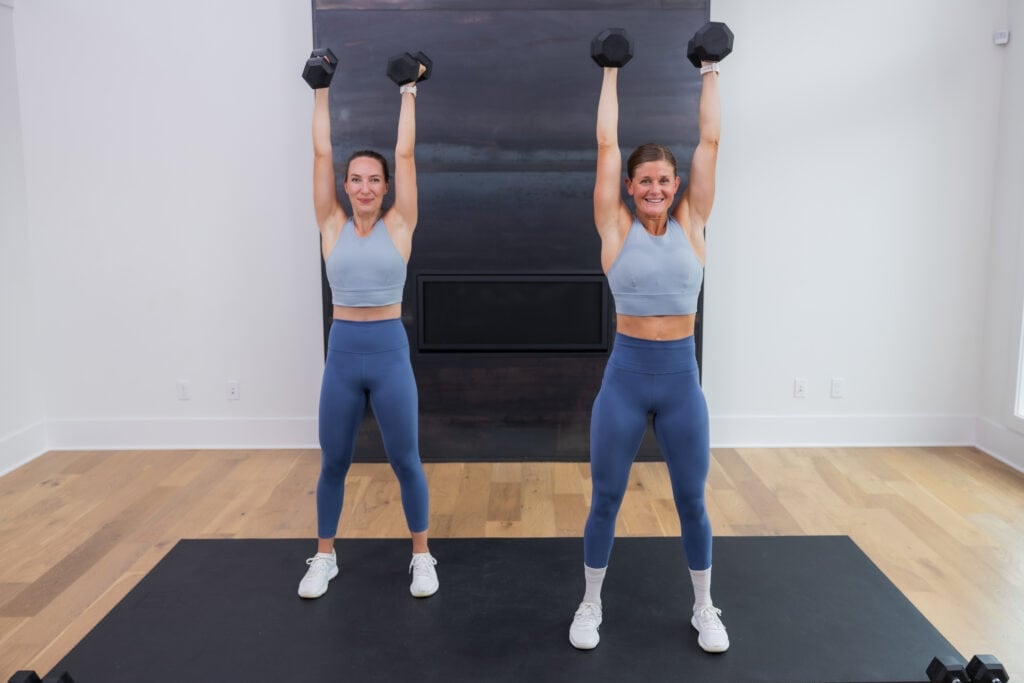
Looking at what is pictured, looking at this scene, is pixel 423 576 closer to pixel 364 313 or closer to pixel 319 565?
pixel 319 565

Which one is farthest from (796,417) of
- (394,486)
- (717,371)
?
(394,486)

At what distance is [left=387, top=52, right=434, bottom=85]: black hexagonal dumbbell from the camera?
2.58m

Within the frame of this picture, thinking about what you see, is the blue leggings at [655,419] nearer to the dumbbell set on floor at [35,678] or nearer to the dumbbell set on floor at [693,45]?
the dumbbell set on floor at [693,45]

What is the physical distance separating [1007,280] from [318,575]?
3804 mm

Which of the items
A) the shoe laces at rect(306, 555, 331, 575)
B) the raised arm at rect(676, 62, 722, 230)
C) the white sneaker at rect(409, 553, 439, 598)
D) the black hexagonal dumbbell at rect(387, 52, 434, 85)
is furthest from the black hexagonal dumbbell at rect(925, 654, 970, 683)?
the black hexagonal dumbbell at rect(387, 52, 434, 85)

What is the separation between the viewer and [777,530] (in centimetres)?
343

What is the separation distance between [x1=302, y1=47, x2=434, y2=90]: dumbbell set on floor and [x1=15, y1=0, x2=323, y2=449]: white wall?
183 centimetres

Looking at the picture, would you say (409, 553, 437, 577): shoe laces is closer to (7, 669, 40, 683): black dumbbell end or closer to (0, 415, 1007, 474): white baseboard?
(7, 669, 40, 683): black dumbbell end

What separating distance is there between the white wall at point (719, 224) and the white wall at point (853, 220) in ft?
0.04

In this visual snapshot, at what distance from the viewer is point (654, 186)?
2.32 m

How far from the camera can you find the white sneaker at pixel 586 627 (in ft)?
7.86

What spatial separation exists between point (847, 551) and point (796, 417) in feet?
5.39

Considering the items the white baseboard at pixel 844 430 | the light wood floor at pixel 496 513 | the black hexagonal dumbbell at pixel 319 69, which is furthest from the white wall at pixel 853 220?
the black hexagonal dumbbell at pixel 319 69

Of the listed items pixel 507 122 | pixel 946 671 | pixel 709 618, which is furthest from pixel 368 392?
pixel 507 122
